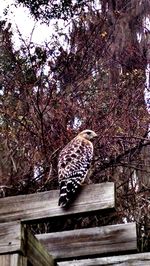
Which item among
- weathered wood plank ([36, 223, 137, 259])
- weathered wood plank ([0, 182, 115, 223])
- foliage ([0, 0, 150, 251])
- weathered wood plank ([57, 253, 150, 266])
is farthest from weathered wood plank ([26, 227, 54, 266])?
foliage ([0, 0, 150, 251])

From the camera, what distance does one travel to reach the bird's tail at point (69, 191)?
101 inches

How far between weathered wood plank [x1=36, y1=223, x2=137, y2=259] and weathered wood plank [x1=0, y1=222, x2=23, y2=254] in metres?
1.16

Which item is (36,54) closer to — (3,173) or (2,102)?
(2,102)

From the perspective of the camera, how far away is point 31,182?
5.21 metres

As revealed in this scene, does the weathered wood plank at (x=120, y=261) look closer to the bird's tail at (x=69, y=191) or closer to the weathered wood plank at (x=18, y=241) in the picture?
the bird's tail at (x=69, y=191)

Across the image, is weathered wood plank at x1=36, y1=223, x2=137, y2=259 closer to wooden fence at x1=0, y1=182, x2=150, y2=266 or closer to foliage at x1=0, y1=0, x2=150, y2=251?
wooden fence at x1=0, y1=182, x2=150, y2=266

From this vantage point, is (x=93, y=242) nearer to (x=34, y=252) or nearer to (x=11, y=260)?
(x=34, y=252)

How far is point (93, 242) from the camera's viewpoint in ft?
10.9

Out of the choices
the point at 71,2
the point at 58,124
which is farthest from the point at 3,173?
the point at 71,2

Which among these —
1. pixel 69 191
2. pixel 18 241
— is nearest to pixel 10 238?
pixel 18 241

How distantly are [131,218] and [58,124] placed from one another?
4.74ft

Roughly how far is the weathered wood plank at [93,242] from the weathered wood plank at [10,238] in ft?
3.81

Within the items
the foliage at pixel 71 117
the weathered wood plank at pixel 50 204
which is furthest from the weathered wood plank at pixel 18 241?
the foliage at pixel 71 117

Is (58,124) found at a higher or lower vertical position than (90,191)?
higher
